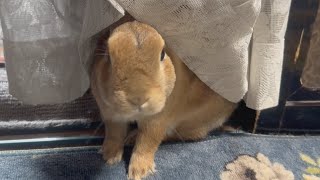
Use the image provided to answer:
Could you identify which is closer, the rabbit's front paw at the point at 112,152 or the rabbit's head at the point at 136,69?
the rabbit's head at the point at 136,69

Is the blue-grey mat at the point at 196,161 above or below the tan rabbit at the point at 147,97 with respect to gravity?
below

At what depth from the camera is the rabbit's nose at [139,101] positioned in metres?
0.96

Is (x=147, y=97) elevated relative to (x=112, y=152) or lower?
elevated

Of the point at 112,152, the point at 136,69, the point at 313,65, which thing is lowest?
the point at 112,152

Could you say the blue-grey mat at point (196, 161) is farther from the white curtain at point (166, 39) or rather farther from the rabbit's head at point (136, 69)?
the rabbit's head at point (136, 69)

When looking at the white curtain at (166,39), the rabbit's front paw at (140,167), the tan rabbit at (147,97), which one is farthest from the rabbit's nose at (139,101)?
the rabbit's front paw at (140,167)

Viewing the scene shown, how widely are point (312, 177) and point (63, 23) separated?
76 cm

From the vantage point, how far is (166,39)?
103cm

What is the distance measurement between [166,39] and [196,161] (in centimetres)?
40

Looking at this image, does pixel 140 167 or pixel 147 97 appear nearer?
pixel 147 97

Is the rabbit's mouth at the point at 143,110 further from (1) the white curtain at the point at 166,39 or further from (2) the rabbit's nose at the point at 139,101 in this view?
(1) the white curtain at the point at 166,39

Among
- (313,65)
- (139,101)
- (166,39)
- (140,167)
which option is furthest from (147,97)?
(313,65)

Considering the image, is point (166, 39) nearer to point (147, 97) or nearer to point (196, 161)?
point (147, 97)

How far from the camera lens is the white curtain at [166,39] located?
960mm
